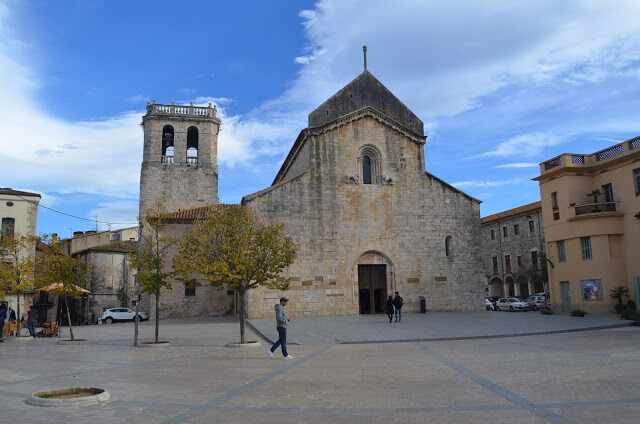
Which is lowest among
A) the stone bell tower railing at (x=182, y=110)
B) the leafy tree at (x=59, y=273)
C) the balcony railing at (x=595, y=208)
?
the leafy tree at (x=59, y=273)

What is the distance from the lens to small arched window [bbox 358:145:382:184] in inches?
1202

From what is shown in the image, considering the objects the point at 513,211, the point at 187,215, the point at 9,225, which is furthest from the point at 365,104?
the point at 513,211

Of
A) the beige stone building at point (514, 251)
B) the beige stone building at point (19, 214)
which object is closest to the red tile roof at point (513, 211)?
the beige stone building at point (514, 251)

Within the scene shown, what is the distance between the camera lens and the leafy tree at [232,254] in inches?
665

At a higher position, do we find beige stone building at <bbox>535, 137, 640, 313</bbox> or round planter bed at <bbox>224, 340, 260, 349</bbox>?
beige stone building at <bbox>535, 137, 640, 313</bbox>

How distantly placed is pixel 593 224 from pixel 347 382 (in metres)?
24.3

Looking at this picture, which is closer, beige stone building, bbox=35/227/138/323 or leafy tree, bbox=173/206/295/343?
leafy tree, bbox=173/206/295/343

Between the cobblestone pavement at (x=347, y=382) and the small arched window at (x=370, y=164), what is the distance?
1588cm

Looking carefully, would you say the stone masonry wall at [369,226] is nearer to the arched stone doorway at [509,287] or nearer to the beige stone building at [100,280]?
the beige stone building at [100,280]

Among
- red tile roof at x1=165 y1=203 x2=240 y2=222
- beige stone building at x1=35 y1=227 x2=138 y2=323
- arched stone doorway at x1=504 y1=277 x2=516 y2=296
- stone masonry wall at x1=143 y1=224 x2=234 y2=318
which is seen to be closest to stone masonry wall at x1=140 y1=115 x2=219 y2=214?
red tile roof at x1=165 y1=203 x2=240 y2=222

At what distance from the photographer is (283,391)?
343 inches

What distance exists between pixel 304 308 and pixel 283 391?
19.0 metres

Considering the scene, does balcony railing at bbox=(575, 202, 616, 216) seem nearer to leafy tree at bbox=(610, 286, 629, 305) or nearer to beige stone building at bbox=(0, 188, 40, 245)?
leafy tree at bbox=(610, 286, 629, 305)

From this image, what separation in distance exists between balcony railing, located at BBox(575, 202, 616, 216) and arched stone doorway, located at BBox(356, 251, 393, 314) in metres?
11.9
